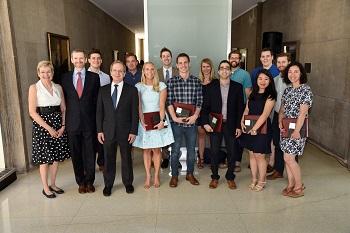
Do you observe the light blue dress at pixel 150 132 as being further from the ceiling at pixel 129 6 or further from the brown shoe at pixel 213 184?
the ceiling at pixel 129 6

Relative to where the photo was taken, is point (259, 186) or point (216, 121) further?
point (259, 186)

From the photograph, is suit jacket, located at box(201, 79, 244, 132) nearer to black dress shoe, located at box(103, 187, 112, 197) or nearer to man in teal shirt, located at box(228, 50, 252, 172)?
man in teal shirt, located at box(228, 50, 252, 172)

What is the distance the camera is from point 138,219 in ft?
10.1

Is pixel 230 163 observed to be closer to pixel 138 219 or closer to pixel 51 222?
pixel 138 219

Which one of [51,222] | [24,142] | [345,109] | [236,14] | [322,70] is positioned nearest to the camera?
[51,222]

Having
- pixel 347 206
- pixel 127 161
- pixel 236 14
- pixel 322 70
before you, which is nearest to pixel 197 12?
pixel 322 70

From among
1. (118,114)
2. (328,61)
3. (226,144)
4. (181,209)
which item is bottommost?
(181,209)

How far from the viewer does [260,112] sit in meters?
3.46

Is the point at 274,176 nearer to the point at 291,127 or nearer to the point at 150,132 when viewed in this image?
the point at 291,127

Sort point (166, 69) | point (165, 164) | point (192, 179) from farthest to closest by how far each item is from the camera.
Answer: point (165, 164)
point (166, 69)
point (192, 179)

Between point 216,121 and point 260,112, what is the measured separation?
50cm

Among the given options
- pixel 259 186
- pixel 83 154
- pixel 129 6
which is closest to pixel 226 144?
pixel 259 186

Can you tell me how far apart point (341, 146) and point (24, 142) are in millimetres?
4708

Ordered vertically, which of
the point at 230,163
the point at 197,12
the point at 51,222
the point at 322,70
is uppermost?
the point at 197,12
